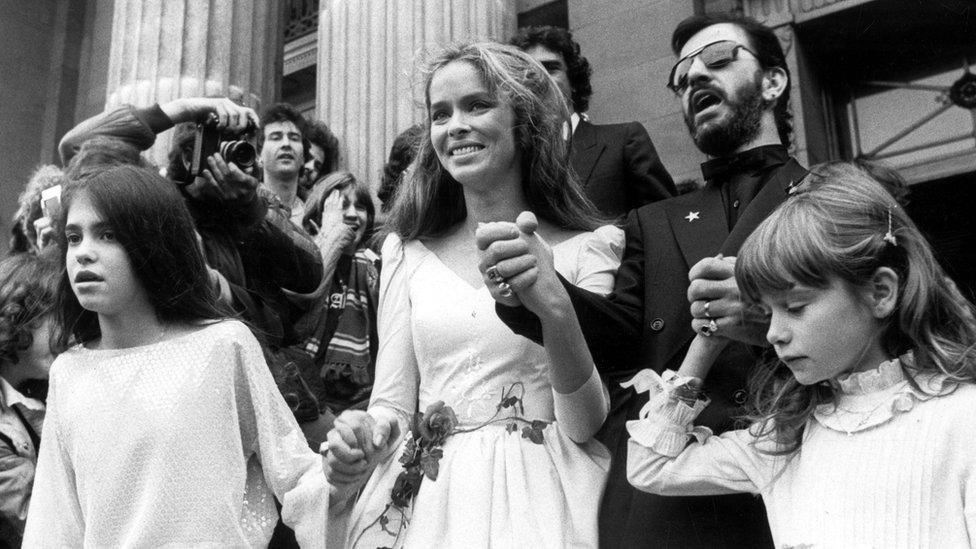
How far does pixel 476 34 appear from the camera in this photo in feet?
19.9

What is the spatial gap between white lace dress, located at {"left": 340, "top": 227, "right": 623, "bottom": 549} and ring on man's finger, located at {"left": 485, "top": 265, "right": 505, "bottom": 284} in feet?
1.33

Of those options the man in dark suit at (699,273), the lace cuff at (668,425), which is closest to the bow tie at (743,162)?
the man in dark suit at (699,273)

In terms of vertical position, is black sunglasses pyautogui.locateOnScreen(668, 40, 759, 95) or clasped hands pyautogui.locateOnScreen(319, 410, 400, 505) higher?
black sunglasses pyautogui.locateOnScreen(668, 40, 759, 95)

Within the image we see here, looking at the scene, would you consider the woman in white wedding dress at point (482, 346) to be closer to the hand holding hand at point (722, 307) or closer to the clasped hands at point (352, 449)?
the clasped hands at point (352, 449)

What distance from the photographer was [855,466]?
6.98 ft

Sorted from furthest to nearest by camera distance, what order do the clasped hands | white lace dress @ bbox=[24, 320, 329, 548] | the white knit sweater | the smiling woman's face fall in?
the smiling woman's face → white lace dress @ bbox=[24, 320, 329, 548] → the clasped hands → the white knit sweater

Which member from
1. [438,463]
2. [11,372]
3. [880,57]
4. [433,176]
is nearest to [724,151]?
[433,176]

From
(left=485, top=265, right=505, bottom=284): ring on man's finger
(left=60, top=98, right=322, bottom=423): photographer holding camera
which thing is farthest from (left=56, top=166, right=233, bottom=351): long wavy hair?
(left=485, top=265, right=505, bottom=284): ring on man's finger

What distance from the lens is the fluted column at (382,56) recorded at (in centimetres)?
595

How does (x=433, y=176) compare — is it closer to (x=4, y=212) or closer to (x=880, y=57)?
(x=880, y=57)

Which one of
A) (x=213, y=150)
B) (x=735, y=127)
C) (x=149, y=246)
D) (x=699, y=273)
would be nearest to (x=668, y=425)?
(x=699, y=273)

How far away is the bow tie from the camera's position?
9.66ft

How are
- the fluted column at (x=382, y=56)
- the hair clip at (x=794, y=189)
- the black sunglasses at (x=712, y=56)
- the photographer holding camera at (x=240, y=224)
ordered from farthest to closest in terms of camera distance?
the fluted column at (x=382, y=56) → the photographer holding camera at (x=240, y=224) → the black sunglasses at (x=712, y=56) → the hair clip at (x=794, y=189)

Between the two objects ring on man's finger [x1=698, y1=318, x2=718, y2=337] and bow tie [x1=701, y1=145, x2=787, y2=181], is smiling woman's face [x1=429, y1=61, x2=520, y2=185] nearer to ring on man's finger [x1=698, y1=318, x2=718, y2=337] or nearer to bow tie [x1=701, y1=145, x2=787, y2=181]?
bow tie [x1=701, y1=145, x2=787, y2=181]
